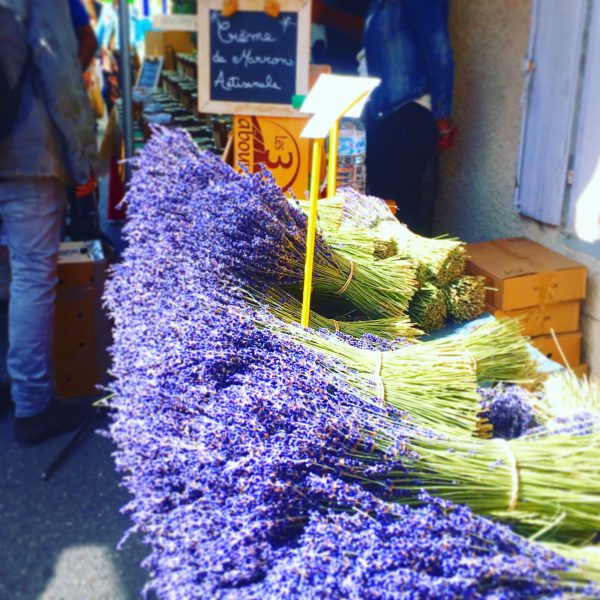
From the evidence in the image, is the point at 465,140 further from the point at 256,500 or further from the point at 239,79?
the point at 256,500

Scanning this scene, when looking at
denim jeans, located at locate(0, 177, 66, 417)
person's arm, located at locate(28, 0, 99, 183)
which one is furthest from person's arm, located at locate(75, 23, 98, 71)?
denim jeans, located at locate(0, 177, 66, 417)

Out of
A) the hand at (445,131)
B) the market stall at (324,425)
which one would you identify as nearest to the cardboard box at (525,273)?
the market stall at (324,425)

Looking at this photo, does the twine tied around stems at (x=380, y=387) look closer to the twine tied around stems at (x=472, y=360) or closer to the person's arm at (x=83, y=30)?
the twine tied around stems at (x=472, y=360)

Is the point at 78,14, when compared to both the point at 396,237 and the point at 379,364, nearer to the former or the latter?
the point at 396,237

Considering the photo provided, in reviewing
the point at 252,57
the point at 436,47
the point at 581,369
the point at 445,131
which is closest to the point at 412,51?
the point at 436,47

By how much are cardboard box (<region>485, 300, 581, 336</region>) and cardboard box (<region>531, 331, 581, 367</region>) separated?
0.08 feet

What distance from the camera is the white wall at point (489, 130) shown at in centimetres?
355

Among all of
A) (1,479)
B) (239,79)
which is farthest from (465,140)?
(1,479)

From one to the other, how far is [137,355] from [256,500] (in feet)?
2.04

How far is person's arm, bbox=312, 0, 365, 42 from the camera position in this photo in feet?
14.5

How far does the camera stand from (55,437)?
3.30 meters

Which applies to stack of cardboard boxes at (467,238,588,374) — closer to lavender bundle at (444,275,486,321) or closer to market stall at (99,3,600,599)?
lavender bundle at (444,275,486,321)

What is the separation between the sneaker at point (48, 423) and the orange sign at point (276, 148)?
4.48 feet

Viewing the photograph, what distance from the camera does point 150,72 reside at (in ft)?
27.5
